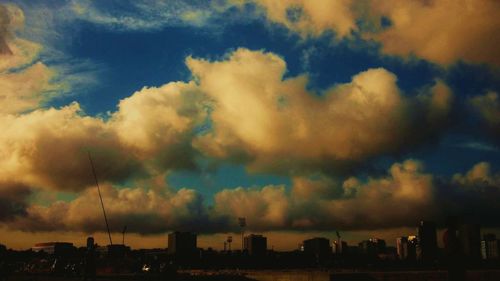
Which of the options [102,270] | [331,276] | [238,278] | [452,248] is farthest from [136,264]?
[452,248]

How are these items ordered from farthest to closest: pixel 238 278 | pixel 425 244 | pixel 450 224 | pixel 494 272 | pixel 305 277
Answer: pixel 425 244
pixel 238 278
pixel 305 277
pixel 494 272
pixel 450 224

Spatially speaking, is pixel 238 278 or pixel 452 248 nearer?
pixel 452 248

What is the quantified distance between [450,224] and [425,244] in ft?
650

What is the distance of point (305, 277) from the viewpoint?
9081 cm

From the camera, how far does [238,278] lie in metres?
107

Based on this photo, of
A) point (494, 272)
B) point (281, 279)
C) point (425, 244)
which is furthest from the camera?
point (425, 244)

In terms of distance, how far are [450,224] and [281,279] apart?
294ft

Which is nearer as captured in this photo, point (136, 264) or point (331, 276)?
point (331, 276)

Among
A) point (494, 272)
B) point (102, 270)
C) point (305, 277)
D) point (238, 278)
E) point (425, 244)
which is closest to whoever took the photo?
point (494, 272)

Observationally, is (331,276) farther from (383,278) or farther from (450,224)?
(450,224)

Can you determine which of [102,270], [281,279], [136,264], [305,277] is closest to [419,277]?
[305,277]

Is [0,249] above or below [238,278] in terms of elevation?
above

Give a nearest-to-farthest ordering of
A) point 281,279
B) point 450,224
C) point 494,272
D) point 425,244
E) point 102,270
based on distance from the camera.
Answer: point 450,224 < point 494,272 < point 281,279 < point 102,270 < point 425,244

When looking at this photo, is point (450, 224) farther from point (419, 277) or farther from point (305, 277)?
point (305, 277)
